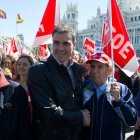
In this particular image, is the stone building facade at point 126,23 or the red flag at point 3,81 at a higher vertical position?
the stone building facade at point 126,23

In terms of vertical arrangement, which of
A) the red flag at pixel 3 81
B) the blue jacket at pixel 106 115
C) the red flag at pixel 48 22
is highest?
the red flag at pixel 48 22

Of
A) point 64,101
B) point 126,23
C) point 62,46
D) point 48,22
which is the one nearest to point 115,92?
point 64,101

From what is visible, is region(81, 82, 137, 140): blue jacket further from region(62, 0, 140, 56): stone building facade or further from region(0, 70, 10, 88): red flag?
region(62, 0, 140, 56): stone building facade

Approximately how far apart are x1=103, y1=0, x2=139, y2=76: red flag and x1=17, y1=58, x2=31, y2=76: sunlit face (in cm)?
103

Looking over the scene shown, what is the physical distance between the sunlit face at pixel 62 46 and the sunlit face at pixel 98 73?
34 centimetres

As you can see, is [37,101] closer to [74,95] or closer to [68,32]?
[74,95]

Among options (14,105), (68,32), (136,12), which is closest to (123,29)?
(68,32)

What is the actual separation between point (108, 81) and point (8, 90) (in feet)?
3.01

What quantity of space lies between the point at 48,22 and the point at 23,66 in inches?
58.4

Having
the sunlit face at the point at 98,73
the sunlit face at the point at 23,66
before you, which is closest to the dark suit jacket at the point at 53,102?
the sunlit face at the point at 98,73

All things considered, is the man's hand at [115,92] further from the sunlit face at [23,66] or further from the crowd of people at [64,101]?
the sunlit face at [23,66]

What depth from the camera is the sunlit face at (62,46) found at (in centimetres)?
263

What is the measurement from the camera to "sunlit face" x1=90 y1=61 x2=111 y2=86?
2.88 metres

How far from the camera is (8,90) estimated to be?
256 cm
